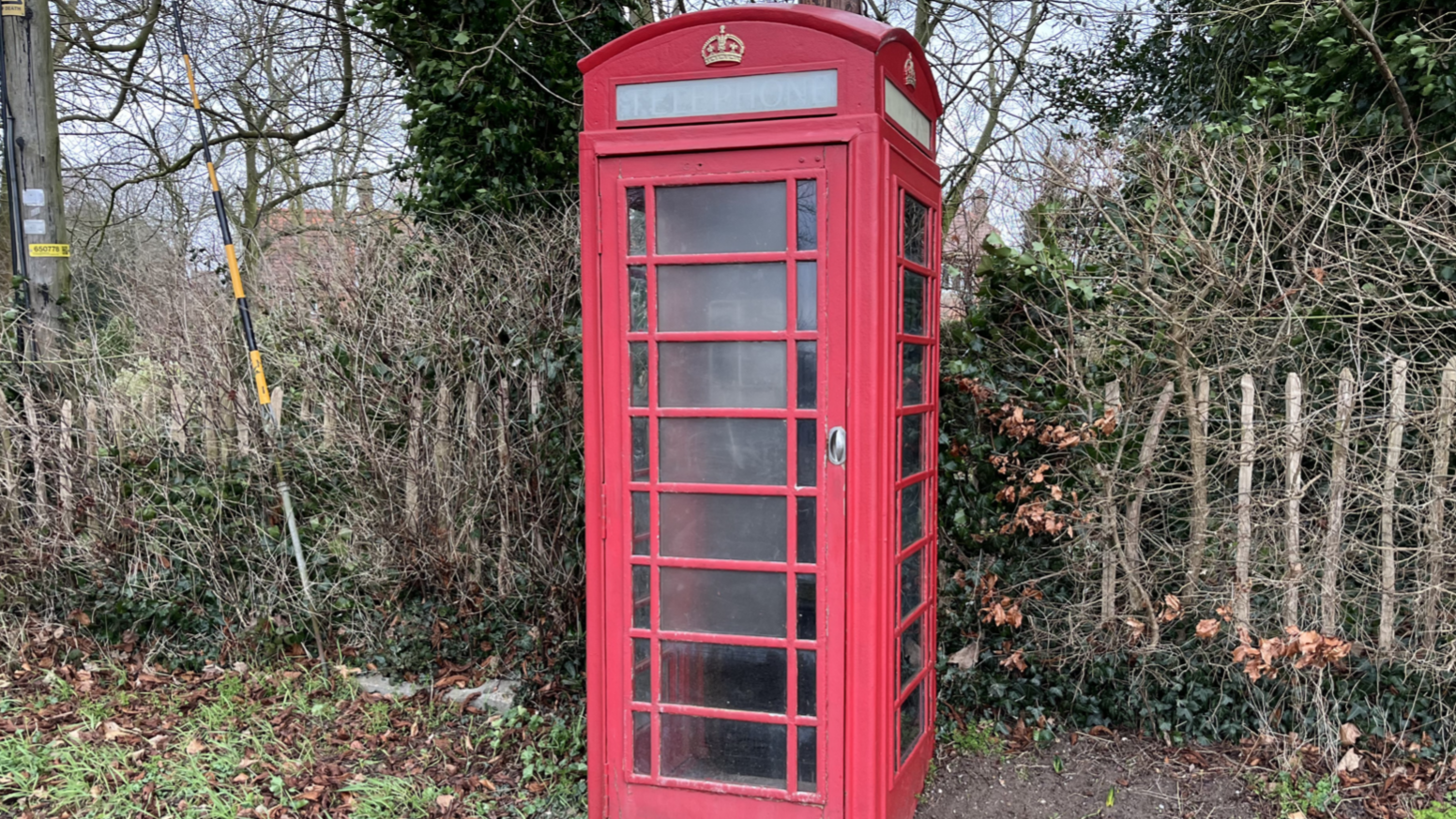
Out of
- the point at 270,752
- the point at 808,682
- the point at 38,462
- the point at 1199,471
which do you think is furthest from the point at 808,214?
the point at 38,462

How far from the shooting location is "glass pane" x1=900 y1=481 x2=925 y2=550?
3256mm

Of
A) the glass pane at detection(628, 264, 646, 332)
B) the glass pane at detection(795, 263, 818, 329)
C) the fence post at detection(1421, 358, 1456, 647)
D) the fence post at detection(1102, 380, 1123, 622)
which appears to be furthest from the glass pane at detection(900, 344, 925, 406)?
the fence post at detection(1421, 358, 1456, 647)

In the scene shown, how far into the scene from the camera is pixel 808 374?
2.92m

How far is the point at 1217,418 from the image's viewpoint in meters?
3.90

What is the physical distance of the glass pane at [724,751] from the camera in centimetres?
311

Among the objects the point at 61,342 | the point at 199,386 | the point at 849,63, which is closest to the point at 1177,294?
the point at 849,63

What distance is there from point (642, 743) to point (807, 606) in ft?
2.60

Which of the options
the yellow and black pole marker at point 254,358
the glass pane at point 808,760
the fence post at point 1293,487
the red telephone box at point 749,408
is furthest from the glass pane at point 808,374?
the yellow and black pole marker at point 254,358

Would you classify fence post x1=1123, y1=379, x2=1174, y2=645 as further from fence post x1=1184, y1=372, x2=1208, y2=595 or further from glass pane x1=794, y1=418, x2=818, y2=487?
glass pane x1=794, y1=418, x2=818, y2=487

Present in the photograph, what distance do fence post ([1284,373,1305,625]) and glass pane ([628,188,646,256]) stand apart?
8.80 ft

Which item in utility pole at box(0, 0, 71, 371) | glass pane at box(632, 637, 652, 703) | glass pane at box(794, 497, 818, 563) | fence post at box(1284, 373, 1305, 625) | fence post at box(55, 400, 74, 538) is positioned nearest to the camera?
glass pane at box(794, 497, 818, 563)

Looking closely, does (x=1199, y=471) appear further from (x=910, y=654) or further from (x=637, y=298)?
(x=637, y=298)

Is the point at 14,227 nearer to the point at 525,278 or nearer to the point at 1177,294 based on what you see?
the point at 525,278

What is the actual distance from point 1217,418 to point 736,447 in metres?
2.22
